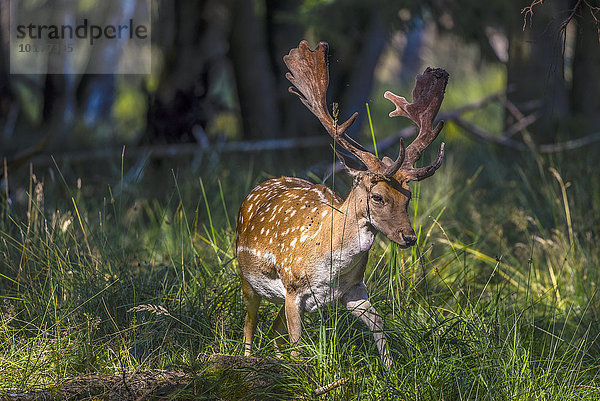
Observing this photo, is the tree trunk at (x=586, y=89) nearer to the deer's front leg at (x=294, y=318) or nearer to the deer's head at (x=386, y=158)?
the deer's head at (x=386, y=158)

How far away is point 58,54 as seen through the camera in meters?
12.5

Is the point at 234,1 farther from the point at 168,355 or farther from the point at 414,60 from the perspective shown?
the point at 414,60

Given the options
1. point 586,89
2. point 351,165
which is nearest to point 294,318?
point 351,165

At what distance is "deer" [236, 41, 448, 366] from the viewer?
327 cm

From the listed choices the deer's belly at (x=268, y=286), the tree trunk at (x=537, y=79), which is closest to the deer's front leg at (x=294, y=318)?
the deer's belly at (x=268, y=286)

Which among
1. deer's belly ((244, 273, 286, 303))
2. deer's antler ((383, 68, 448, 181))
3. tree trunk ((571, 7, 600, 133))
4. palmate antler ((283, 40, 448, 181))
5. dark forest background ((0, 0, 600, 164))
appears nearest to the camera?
palmate antler ((283, 40, 448, 181))

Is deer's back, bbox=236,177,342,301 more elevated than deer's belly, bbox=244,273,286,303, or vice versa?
deer's back, bbox=236,177,342,301

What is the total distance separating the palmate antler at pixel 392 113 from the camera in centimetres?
331

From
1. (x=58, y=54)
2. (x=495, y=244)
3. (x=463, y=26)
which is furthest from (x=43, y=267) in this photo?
(x=58, y=54)

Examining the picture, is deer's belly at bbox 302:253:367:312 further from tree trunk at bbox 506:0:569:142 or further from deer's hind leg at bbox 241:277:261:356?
tree trunk at bbox 506:0:569:142

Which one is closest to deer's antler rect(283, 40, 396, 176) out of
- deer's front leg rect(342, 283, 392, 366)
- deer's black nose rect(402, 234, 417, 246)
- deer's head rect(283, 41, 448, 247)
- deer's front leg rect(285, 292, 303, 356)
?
deer's head rect(283, 41, 448, 247)

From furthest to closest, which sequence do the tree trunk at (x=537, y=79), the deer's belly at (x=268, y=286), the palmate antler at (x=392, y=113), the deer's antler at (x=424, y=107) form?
the tree trunk at (x=537, y=79)
the deer's belly at (x=268, y=286)
the deer's antler at (x=424, y=107)
the palmate antler at (x=392, y=113)

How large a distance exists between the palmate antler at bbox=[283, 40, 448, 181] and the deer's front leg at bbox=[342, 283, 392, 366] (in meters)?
0.58

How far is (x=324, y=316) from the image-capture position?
392cm
